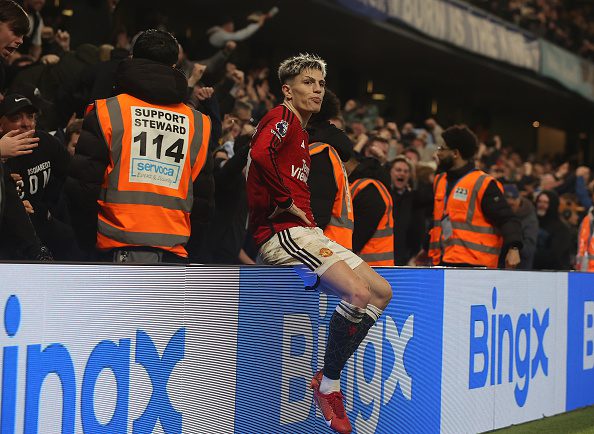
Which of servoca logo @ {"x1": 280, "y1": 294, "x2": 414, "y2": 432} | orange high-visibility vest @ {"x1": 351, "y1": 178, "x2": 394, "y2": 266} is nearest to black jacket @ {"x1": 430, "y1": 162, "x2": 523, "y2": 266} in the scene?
orange high-visibility vest @ {"x1": 351, "y1": 178, "x2": 394, "y2": 266}

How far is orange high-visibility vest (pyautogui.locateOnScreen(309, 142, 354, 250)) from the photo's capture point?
6102 mm

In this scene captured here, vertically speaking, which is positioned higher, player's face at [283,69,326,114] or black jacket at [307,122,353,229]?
player's face at [283,69,326,114]

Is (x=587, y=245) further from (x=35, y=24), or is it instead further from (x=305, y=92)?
(x=305, y=92)

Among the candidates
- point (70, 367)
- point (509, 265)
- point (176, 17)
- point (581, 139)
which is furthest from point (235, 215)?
point (581, 139)

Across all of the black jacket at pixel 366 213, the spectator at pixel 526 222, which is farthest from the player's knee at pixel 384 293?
the spectator at pixel 526 222

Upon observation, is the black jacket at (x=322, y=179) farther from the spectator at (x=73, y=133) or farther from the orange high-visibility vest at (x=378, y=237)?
the spectator at (x=73, y=133)

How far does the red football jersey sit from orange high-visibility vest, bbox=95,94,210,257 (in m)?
0.36

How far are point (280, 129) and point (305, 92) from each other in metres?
0.40

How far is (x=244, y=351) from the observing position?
4395 millimetres

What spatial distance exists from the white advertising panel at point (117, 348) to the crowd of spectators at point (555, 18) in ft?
64.7

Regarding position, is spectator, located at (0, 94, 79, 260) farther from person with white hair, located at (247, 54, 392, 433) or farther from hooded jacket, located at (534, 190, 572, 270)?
hooded jacket, located at (534, 190, 572, 270)

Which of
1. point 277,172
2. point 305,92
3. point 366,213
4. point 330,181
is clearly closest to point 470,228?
point 366,213

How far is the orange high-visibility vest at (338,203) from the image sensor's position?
6.10m

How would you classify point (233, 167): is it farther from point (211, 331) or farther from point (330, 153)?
point (211, 331)
